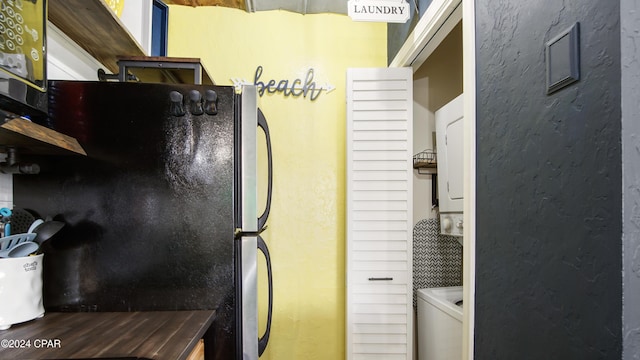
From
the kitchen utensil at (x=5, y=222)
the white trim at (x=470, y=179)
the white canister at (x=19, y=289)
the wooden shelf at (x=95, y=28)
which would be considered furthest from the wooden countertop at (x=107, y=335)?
the wooden shelf at (x=95, y=28)

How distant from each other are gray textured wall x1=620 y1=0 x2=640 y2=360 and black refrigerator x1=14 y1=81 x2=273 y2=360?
41.6 inches

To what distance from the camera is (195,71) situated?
5.72ft

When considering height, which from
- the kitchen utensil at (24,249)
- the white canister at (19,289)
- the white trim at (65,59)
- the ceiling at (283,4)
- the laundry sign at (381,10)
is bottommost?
the white canister at (19,289)

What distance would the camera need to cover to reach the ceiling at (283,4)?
2.29 meters

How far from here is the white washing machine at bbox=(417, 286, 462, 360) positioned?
1.75 metres

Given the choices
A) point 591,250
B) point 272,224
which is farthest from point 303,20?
point 591,250

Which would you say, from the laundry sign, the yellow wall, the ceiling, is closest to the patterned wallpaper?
the yellow wall

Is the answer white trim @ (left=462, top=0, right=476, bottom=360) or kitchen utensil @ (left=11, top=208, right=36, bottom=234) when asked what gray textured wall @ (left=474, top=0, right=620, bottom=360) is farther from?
kitchen utensil @ (left=11, top=208, right=36, bottom=234)

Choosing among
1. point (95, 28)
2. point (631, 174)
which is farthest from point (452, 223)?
point (95, 28)

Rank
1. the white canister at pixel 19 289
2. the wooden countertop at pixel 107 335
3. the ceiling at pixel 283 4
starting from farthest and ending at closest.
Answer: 1. the ceiling at pixel 283 4
2. the white canister at pixel 19 289
3. the wooden countertop at pixel 107 335

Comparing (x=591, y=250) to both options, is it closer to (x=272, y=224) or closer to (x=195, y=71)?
(x=195, y=71)

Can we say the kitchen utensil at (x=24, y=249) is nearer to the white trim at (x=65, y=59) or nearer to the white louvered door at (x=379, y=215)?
the white trim at (x=65, y=59)

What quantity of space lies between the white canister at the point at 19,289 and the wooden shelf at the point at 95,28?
961 mm

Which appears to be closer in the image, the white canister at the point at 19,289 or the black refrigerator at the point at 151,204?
the white canister at the point at 19,289
